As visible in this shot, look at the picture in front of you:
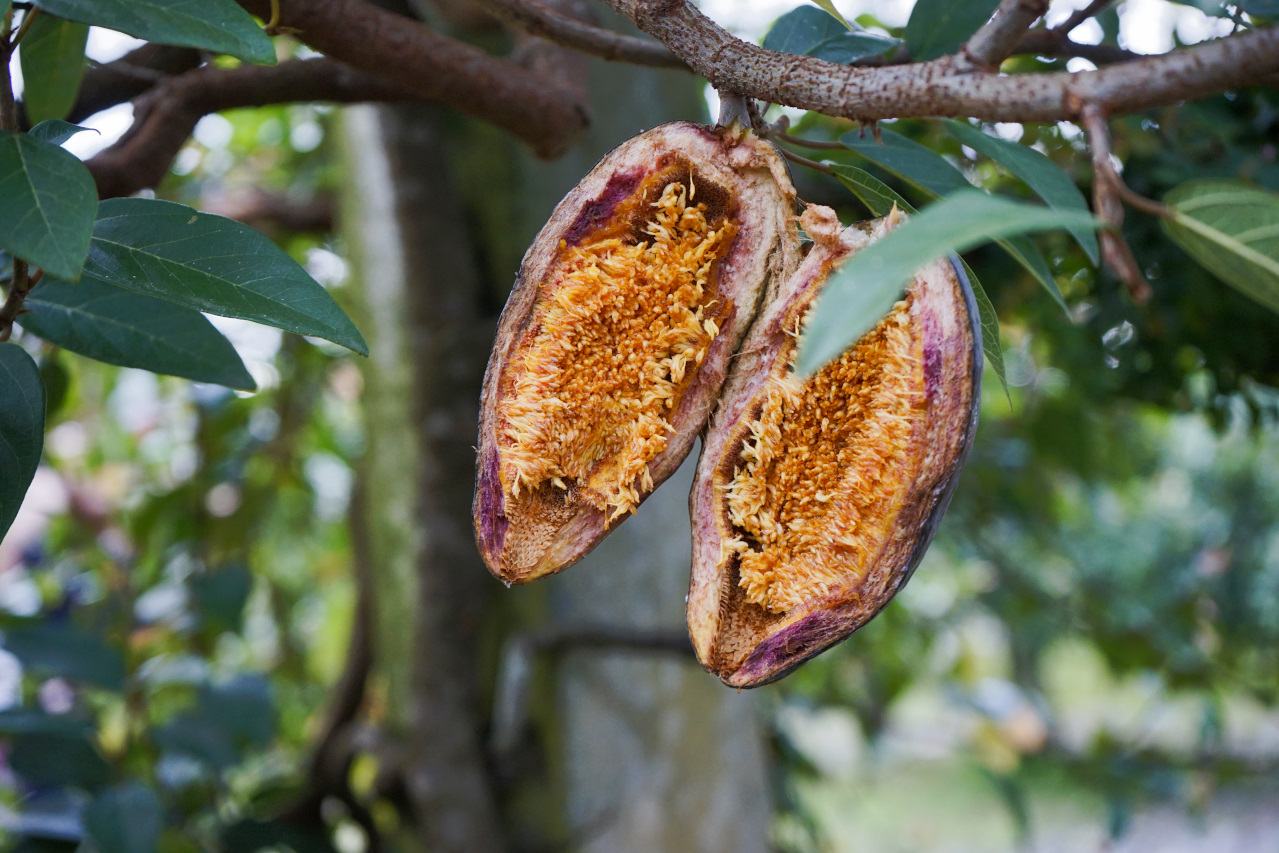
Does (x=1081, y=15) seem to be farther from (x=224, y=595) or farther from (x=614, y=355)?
(x=224, y=595)

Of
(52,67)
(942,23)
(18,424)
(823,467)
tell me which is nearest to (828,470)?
(823,467)

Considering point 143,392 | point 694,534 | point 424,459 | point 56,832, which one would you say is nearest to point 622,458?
point 694,534

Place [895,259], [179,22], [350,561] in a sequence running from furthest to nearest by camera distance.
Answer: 1. [350,561]
2. [179,22]
3. [895,259]

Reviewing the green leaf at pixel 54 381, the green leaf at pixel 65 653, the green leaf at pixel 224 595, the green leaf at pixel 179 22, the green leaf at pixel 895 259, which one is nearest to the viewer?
the green leaf at pixel 895 259

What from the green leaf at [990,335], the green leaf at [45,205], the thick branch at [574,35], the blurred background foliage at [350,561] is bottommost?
the blurred background foliage at [350,561]

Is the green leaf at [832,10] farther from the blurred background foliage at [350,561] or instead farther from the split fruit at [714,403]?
the blurred background foliage at [350,561]

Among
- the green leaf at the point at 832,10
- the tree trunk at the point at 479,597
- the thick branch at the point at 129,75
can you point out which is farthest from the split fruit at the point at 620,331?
the tree trunk at the point at 479,597

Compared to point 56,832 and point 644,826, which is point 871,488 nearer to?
point 644,826
